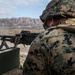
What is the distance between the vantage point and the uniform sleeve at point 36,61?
81.9 inches

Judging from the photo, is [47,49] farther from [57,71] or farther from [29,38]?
[29,38]

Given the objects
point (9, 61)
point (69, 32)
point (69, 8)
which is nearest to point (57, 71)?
point (69, 32)

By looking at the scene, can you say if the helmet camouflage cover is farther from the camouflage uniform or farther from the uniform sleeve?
the uniform sleeve

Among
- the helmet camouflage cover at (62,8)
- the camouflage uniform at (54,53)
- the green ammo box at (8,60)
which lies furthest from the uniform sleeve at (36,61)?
the green ammo box at (8,60)

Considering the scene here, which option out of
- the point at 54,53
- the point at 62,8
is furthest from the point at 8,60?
the point at 54,53

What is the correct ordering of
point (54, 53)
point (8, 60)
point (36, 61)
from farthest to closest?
point (8, 60) → point (36, 61) → point (54, 53)

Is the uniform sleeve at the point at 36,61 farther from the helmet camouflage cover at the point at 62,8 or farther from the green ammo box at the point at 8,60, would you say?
the green ammo box at the point at 8,60

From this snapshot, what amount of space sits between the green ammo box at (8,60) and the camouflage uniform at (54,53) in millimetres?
5297

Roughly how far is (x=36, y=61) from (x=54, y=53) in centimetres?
20

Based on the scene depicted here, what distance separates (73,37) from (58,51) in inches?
6.7

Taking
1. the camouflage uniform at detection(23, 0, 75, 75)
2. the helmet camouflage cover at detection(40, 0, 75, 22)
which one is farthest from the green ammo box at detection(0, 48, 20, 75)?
the camouflage uniform at detection(23, 0, 75, 75)

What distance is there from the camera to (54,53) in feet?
6.56

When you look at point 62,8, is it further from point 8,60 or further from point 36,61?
point 8,60

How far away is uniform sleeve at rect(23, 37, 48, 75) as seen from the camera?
2080 mm
